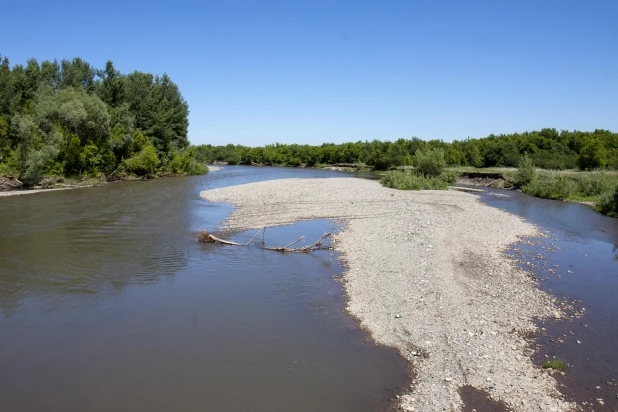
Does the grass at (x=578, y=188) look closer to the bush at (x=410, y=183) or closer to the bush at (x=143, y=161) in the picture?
the bush at (x=410, y=183)

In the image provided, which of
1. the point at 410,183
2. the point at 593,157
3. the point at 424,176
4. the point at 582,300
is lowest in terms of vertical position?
the point at 582,300

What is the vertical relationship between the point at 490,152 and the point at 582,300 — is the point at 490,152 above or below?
above

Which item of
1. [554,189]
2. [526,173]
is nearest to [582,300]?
[554,189]

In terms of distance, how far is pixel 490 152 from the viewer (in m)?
98.6

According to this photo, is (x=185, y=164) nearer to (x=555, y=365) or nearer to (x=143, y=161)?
(x=143, y=161)

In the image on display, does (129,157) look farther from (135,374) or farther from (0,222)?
(135,374)

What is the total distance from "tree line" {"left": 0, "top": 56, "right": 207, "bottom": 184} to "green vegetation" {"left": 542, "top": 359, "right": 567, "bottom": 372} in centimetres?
5420

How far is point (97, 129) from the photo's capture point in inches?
2229

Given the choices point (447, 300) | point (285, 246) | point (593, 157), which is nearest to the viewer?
point (447, 300)

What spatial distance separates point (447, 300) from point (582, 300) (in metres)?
5.44

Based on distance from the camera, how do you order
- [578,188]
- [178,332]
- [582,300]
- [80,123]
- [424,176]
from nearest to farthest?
1. [178,332]
2. [582,300]
3. [578,188]
4. [80,123]
5. [424,176]

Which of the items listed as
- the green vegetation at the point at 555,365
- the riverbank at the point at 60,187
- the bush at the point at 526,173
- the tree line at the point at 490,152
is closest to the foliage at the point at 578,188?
the bush at the point at 526,173

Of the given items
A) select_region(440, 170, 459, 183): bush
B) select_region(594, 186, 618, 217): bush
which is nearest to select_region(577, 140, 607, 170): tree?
select_region(440, 170, 459, 183): bush

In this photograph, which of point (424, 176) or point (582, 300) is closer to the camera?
point (582, 300)
